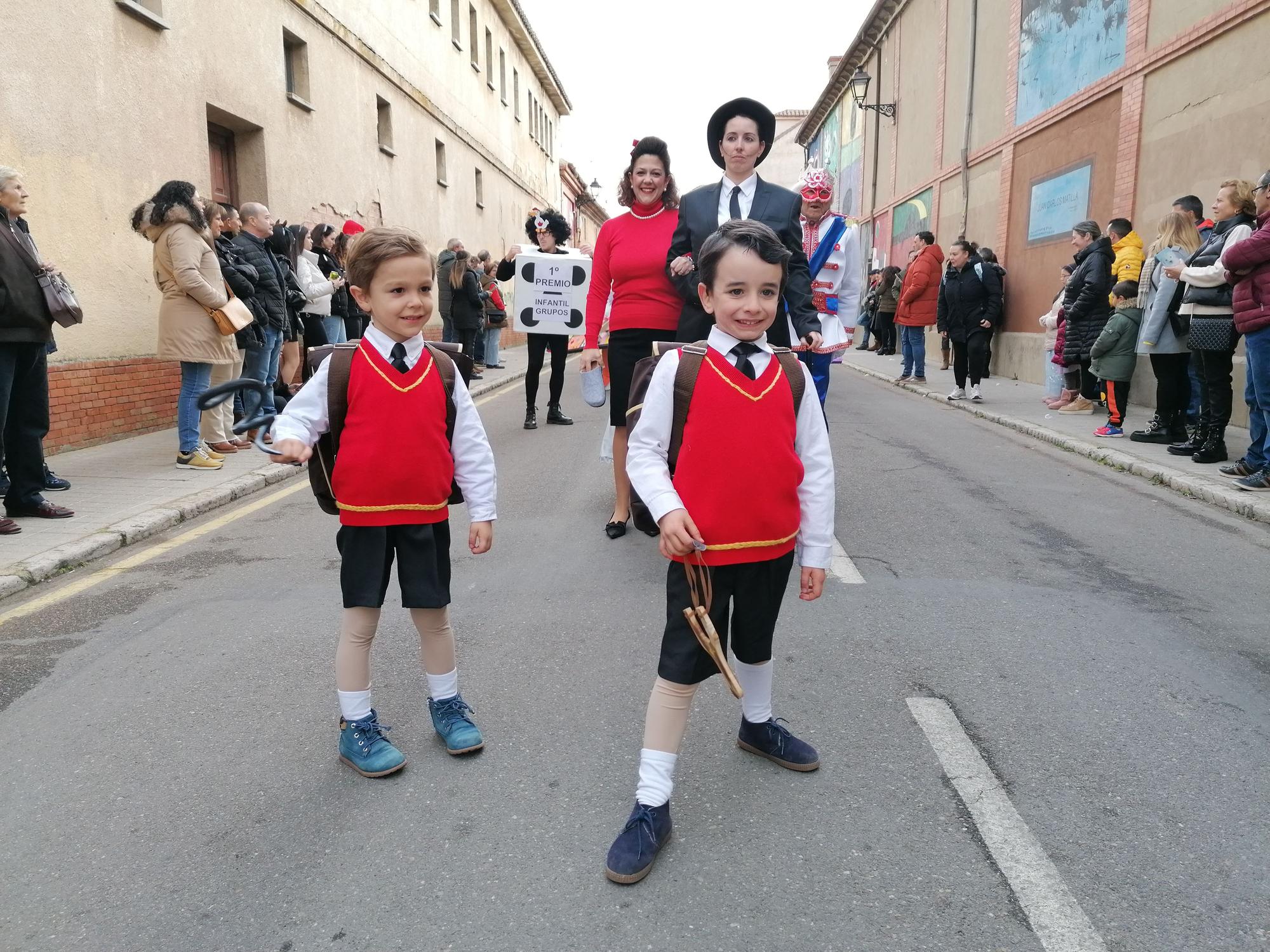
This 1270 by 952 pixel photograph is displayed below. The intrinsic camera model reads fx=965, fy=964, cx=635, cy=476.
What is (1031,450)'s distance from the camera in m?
8.95

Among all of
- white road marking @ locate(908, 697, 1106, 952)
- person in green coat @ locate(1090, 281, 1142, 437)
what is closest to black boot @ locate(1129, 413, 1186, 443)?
person in green coat @ locate(1090, 281, 1142, 437)

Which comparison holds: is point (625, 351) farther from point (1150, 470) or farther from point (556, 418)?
point (556, 418)

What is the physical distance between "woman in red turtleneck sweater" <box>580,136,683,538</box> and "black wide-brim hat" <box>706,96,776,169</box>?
1.87 ft

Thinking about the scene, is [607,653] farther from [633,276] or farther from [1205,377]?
[1205,377]

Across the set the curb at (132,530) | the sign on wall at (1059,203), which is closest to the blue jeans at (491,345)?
the sign on wall at (1059,203)

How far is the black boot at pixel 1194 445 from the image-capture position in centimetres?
792

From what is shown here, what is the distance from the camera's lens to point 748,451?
2441 millimetres

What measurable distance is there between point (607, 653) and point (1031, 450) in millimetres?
6479

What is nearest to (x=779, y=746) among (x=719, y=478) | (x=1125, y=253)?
(x=719, y=478)

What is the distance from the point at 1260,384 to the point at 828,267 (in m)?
3.42

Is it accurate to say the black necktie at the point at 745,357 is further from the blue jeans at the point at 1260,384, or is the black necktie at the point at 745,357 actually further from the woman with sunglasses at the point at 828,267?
the blue jeans at the point at 1260,384

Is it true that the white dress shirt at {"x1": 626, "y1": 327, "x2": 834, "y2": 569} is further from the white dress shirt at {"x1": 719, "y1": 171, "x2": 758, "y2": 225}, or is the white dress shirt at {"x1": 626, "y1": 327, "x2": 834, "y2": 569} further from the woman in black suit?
the white dress shirt at {"x1": 719, "y1": 171, "x2": 758, "y2": 225}

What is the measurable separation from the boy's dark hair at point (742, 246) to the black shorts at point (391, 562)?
1.13m

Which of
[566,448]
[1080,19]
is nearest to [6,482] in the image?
[566,448]
